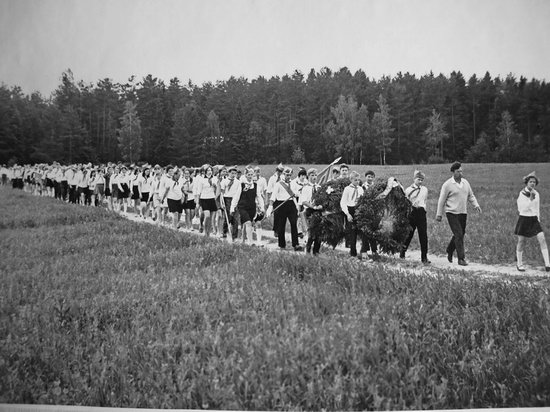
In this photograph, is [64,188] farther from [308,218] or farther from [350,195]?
[350,195]

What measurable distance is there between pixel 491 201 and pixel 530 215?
1695 millimetres

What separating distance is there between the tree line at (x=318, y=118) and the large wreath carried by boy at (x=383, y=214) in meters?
0.83

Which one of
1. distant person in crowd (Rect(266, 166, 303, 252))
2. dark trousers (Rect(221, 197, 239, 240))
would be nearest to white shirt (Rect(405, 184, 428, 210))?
distant person in crowd (Rect(266, 166, 303, 252))

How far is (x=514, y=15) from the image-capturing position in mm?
6609

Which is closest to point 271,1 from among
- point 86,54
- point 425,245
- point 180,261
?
point 86,54

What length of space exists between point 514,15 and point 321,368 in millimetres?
5672

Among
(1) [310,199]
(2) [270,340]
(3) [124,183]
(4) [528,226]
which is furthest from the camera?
(3) [124,183]

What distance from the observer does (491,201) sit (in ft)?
30.9

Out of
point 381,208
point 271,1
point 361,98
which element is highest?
point 271,1

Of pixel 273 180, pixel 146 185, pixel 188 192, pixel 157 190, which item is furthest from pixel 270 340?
pixel 146 185

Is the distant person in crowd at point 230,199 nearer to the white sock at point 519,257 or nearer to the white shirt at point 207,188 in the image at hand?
the white shirt at point 207,188

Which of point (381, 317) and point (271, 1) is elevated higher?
point (271, 1)

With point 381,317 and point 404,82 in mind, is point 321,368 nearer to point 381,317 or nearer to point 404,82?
point 381,317

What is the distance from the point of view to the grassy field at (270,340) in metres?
4.13
